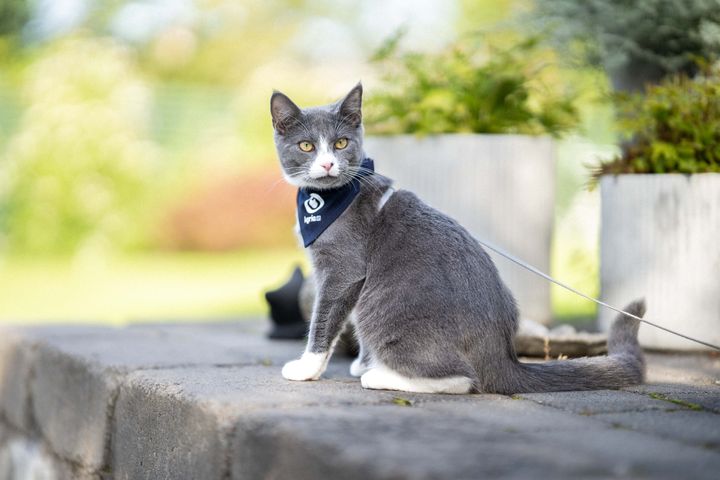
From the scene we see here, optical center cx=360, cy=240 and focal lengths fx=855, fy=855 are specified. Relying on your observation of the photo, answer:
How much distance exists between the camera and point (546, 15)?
3.46 metres

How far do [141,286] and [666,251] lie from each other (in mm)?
5556

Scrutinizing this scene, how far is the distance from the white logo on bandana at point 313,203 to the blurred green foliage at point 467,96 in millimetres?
1076

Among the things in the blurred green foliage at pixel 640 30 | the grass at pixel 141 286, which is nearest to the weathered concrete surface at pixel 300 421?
the blurred green foliage at pixel 640 30

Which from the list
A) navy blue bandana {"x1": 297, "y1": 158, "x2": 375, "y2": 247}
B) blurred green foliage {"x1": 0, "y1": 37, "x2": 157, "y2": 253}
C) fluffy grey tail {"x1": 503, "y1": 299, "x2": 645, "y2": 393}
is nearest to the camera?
fluffy grey tail {"x1": 503, "y1": 299, "x2": 645, "y2": 393}

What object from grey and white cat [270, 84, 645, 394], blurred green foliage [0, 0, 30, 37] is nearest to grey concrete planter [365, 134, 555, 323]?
grey and white cat [270, 84, 645, 394]

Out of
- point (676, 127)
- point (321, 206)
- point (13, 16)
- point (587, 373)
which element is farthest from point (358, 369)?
point (13, 16)

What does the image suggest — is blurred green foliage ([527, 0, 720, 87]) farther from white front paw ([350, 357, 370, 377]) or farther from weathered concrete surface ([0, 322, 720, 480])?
white front paw ([350, 357, 370, 377])

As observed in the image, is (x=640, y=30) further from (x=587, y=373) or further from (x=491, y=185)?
(x=587, y=373)

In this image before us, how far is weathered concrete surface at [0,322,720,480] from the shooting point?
1296mm

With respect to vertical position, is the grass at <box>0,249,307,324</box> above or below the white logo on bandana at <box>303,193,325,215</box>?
below

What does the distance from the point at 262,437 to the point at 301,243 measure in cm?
75

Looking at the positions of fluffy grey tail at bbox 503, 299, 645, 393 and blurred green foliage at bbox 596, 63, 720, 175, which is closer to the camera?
fluffy grey tail at bbox 503, 299, 645, 393

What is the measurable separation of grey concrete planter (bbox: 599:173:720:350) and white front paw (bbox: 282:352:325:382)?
1.19 metres

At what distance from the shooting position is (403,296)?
1.95 m
